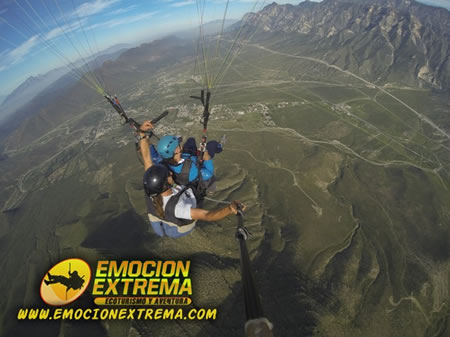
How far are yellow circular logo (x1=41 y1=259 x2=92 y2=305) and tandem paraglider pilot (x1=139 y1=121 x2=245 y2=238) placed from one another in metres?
12.4

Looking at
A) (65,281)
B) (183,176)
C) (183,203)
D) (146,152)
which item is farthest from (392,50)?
(65,281)

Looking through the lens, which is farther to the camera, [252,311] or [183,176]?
[183,176]

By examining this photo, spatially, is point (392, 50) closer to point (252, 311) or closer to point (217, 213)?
point (217, 213)

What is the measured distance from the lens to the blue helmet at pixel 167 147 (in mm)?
5680

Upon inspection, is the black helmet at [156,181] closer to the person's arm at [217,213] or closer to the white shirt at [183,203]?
the white shirt at [183,203]

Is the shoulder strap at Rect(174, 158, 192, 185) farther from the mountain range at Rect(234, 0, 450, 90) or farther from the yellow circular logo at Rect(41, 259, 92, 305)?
the mountain range at Rect(234, 0, 450, 90)

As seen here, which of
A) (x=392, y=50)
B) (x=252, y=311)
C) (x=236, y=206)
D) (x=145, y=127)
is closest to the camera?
(x=252, y=311)

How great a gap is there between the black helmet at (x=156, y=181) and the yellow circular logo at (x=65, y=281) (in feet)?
43.2

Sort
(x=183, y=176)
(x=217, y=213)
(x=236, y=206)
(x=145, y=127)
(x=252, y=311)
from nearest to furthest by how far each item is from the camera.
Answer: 1. (x=252, y=311)
2. (x=236, y=206)
3. (x=217, y=213)
4. (x=183, y=176)
5. (x=145, y=127)

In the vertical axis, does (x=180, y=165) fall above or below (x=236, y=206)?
below

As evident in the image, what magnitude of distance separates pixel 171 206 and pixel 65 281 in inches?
613

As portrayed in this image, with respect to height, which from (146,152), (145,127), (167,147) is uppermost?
(145,127)

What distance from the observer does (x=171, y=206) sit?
4.62 m

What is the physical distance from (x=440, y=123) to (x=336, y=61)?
9451cm
